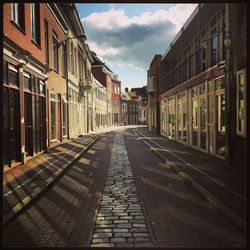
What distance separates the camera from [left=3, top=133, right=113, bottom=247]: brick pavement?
5203 millimetres

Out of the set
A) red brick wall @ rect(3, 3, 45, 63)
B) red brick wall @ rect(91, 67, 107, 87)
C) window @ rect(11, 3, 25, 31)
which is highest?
red brick wall @ rect(91, 67, 107, 87)

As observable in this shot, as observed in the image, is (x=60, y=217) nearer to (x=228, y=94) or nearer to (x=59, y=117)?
(x=228, y=94)

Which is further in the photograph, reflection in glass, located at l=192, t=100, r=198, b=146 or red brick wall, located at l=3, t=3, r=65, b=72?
reflection in glass, located at l=192, t=100, r=198, b=146

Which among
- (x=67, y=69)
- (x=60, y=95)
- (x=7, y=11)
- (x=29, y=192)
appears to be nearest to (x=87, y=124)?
(x=67, y=69)

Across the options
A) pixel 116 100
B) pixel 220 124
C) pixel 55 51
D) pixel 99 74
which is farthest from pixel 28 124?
pixel 116 100

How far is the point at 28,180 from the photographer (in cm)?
943

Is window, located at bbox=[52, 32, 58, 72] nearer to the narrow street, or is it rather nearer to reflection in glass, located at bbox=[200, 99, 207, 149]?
reflection in glass, located at bbox=[200, 99, 207, 149]

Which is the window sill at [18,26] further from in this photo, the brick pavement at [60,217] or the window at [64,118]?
the window at [64,118]

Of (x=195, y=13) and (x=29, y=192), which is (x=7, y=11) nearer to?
(x=29, y=192)

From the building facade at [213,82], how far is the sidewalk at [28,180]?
522 centimetres

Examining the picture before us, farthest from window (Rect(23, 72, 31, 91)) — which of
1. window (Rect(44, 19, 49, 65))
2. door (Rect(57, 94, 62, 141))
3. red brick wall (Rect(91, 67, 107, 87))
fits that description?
red brick wall (Rect(91, 67, 107, 87))

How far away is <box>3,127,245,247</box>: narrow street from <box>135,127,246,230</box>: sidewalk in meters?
0.17

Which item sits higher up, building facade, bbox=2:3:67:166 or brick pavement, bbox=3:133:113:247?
building facade, bbox=2:3:67:166

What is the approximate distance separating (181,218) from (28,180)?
4591mm
